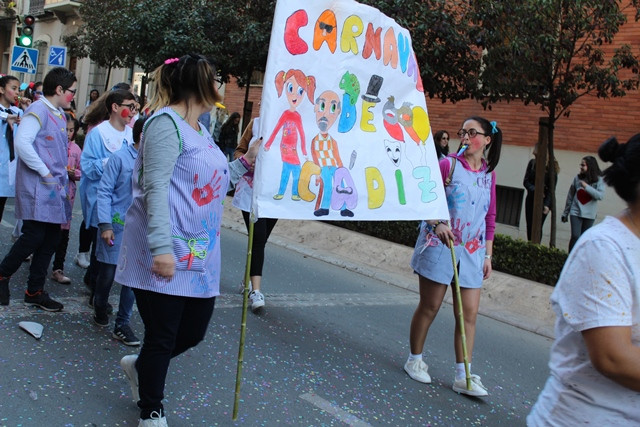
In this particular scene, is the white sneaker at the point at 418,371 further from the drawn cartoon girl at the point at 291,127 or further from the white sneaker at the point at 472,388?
the drawn cartoon girl at the point at 291,127

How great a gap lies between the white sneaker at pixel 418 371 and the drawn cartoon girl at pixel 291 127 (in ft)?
5.64

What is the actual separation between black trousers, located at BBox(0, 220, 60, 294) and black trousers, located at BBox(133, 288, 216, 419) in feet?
7.18

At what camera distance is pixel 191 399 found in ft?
12.3

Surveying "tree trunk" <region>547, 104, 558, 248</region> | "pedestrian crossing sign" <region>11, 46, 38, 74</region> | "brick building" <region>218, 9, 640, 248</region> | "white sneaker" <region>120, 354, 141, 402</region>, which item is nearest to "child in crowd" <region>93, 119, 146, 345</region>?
"white sneaker" <region>120, 354, 141, 402</region>

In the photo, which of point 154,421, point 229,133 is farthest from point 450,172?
point 229,133

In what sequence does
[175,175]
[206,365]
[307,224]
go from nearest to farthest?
1. [175,175]
2. [206,365]
3. [307,224]

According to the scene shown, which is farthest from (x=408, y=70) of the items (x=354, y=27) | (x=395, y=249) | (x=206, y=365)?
(x=395, y=249)

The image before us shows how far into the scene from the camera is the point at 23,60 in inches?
683

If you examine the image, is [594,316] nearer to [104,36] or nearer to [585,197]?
[585,197]

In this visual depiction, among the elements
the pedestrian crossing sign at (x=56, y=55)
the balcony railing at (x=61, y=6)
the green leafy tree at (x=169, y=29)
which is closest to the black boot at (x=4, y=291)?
the green leafy tree at (x=169, y=29)

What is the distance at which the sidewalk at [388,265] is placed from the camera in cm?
700

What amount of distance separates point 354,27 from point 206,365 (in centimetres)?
230

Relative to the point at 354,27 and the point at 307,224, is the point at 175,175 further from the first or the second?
the point at 307,224

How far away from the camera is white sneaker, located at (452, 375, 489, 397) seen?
4402 millimetres
